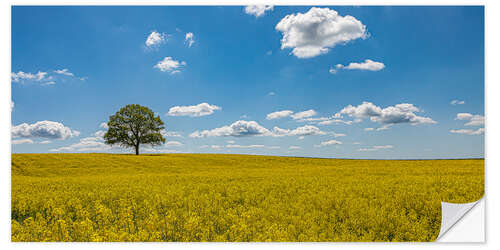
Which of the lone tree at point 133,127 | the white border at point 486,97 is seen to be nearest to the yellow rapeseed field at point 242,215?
the white border at point 486,97

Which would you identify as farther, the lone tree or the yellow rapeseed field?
the lone tree

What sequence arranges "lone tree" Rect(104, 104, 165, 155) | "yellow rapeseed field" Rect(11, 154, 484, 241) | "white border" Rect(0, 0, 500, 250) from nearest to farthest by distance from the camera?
"yellow rapeseed field" Rect(11, 154, 484, 241) < "white border" Rect(0, 0, 500, 250) < "lone tree" Rect(104, 104, 165, 155)

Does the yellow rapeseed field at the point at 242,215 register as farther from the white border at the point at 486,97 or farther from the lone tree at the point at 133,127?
the lone tree at the point at 133,127

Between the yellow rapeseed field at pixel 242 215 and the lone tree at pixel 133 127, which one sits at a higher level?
the lone tree at pixel 133 127

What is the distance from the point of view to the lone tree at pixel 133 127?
23178 mm

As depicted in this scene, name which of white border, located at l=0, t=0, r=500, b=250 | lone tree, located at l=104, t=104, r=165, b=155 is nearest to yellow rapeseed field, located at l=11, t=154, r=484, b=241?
white border, located at l=0, t=0, r=500, b=250

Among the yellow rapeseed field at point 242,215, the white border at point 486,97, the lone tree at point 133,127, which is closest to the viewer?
the yellow rapeseed field at point 242,215

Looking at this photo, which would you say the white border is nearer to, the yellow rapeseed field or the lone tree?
the yellow rapeseed field

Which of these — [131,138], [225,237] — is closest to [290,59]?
[225,237]

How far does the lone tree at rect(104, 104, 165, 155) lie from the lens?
2318cm

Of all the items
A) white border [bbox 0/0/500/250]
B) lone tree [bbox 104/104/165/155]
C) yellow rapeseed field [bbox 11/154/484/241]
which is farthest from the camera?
lone tree [bbox 104/104/165/155]

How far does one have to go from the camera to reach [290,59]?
726cm

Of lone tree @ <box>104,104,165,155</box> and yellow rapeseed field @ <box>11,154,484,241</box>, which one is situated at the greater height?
lone tree @ <box>104,104,165,155</box>

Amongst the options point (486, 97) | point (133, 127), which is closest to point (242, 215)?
point (486, 97)
